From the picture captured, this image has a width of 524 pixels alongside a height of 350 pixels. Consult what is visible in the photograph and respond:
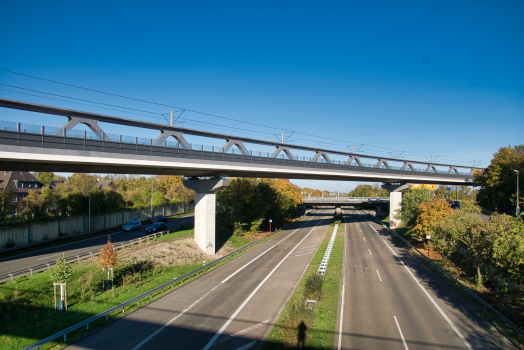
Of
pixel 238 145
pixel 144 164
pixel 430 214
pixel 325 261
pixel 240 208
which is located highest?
pixel 238 145

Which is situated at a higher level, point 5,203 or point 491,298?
point 5,203

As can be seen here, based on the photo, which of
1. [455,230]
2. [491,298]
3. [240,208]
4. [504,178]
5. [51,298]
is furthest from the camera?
[504,178]

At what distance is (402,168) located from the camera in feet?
183

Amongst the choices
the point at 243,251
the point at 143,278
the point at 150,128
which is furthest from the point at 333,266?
the point at 150,128

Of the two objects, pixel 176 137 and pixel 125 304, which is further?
pixel 176 137

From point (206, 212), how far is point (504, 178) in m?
53.3

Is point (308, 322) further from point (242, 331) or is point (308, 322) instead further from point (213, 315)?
point (213, 315)

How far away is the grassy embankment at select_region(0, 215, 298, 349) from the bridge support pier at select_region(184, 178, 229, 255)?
571 centimetres

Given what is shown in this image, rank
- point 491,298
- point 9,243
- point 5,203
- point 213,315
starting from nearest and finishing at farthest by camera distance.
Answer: point 213,315 < point 491,298 < point 9,243 < point 5,203

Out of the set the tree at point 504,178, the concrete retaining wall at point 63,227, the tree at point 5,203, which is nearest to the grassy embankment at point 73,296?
the concrete retaining wall at point 63,227

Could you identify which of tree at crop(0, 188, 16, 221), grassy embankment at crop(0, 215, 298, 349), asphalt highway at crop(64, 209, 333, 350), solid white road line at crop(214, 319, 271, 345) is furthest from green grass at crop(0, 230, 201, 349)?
tree at crop(0, 188, 16, 221)

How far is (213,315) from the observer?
15.1m

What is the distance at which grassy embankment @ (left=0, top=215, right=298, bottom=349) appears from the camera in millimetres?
12844

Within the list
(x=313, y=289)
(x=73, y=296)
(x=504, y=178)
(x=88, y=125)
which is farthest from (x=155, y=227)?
(x=504, y=178)
